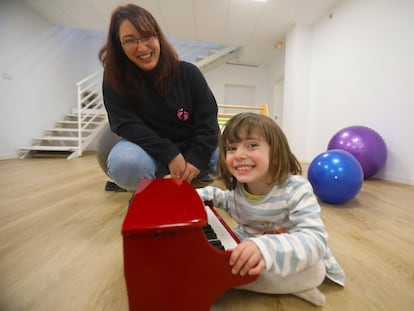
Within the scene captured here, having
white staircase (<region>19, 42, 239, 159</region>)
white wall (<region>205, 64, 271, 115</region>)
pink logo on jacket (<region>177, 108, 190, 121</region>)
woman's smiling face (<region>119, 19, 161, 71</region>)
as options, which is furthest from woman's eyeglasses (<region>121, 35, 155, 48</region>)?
white wall (<region>205, 64, 271, 115</region>)

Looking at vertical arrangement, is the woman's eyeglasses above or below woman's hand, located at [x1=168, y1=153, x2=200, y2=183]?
above

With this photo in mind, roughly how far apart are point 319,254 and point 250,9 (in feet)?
11.5

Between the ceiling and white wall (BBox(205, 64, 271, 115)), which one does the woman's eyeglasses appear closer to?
the ceiling

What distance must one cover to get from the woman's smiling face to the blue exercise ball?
3.38 ft

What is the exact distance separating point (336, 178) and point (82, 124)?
4.33m

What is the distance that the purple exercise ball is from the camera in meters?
1.84

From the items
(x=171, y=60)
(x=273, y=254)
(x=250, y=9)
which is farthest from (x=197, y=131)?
(x=250, y=9)

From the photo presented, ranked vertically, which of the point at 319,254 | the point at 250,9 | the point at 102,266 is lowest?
the point at 102,266

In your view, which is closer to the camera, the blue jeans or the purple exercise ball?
the blue jeans

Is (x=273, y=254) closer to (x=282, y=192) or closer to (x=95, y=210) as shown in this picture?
(x=282, y=192)

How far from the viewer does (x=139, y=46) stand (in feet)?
2.61

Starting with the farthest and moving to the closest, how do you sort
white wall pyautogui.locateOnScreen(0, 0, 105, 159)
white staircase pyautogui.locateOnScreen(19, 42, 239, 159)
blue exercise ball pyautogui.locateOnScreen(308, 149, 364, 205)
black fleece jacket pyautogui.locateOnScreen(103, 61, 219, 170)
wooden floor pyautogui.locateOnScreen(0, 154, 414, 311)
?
white staircase pyautogui.locateOnScreen(19, 42, 239, 159)
white wall pyautogui.locateOnScreen(0, 0, 105, 159)
blue exercise ball pyautogui.locateOnScreen(308, 149, 364, 205)
black fleece jacket pyautogui.locateOnScreen(103, 61, 219, 170)
wooden floor pyautogui.locateOnScreen(0, 154, 414, 311)

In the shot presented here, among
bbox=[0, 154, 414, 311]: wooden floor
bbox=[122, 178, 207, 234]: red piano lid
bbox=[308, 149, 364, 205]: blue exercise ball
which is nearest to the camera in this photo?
bbox=[122, 178, 207, 234]: red piano lid

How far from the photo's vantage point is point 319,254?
1.43 ft
